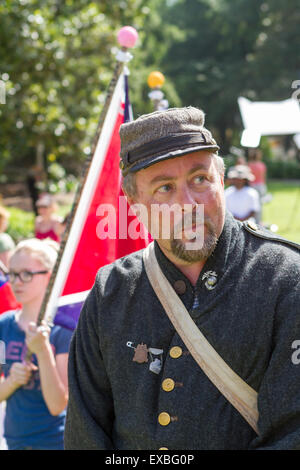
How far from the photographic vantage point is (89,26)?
12.2m

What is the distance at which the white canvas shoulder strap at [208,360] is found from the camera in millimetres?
1831

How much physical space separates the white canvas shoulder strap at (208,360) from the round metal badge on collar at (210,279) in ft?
0.35

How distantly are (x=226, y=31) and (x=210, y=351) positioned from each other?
149 ft

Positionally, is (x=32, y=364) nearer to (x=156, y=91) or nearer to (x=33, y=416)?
(x=33, y=416)

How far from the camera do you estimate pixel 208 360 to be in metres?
1.86

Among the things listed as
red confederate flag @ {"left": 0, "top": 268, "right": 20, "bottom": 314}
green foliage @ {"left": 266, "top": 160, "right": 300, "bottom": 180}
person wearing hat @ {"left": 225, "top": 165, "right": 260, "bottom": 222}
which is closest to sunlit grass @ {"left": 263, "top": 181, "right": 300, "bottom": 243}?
person wearing hat @ {"left": 225, "top": 165, "right": 260, "bottom": 222}

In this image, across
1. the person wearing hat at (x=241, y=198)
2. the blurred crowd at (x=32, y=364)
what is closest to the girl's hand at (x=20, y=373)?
the blurred crowd at (x=32, y=364)

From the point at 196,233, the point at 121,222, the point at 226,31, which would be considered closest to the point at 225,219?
the point at 196,233

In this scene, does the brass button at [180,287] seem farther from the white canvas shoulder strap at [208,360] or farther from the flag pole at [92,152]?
the flag pole at [92,152]

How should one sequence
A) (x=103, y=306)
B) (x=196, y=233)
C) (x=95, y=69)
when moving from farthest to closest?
(x=95, y=69), (x=103, y=306), (x=196, y=233)

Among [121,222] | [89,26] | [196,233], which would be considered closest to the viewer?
[196,233]

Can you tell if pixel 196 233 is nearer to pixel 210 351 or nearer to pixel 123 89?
pixel 210 351

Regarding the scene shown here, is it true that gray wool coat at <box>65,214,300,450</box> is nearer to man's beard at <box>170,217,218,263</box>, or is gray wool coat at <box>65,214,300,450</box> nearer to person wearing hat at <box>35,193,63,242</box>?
man's beard at <box>170,217,218,263</box>

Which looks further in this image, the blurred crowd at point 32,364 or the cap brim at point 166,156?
the blurred crowd at point 32,364
